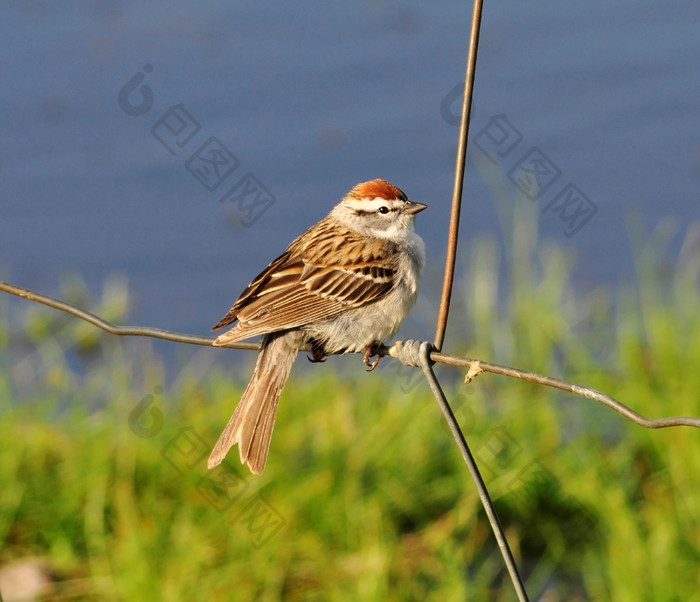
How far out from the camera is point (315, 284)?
13.2ft

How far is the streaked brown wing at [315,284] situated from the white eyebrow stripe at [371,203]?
125mm

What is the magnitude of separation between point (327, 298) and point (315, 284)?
0.09m

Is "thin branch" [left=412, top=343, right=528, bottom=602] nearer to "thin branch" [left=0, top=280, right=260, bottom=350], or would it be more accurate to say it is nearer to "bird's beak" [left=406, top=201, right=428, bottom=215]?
"thin branch" [left=0, top=280, right=260, bottom=350]

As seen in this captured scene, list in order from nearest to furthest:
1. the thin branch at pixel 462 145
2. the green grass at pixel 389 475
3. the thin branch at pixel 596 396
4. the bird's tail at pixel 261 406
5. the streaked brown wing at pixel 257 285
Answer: the thin branch at pixel 596 396, the thin branch at pixel 462 145, the bird's tail at pixel 261 406, the streaked brown wing at pixel 257 285, the green grass at pixel 389 475

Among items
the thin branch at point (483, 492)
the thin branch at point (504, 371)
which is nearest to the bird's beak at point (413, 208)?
the thin branch at point (504, 371)

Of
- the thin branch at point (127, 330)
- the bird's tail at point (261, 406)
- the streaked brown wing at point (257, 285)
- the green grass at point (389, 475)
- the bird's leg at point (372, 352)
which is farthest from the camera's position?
the green grass at point (389, 475)

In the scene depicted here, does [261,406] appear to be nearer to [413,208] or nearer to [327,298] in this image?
[327,298]

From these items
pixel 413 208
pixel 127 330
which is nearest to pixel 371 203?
pixel 413 208

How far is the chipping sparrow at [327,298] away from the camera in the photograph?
3.69 metres

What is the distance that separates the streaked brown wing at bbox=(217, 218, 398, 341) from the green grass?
113 cm

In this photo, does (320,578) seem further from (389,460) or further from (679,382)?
(679,382)

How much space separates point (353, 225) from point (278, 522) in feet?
4.32

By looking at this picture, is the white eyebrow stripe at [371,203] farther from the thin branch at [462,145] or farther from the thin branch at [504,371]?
the thin branch at [462,145]

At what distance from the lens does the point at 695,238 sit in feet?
23.8
